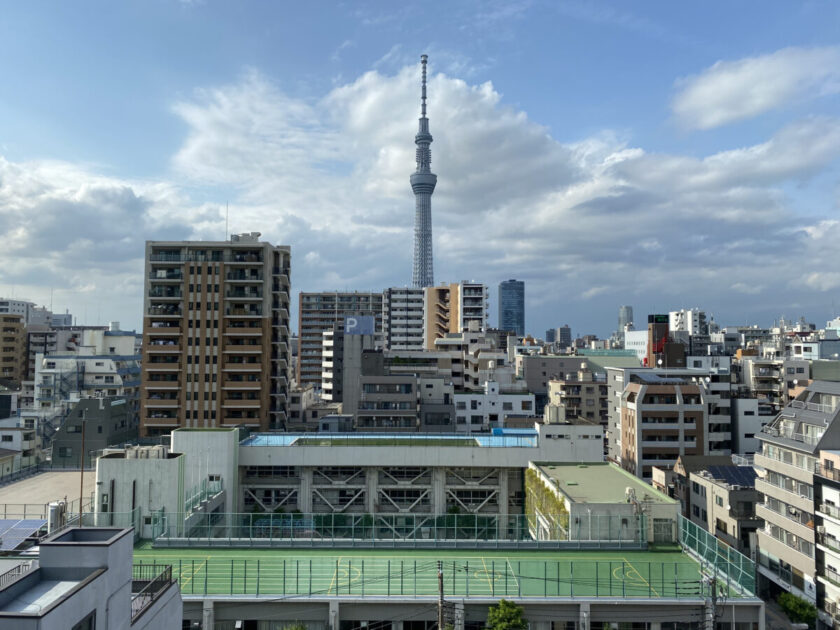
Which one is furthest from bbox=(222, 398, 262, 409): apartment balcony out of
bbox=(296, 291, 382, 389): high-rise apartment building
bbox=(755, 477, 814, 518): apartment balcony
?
bbox=(296, 291, 382, 389): high-rise apartment building

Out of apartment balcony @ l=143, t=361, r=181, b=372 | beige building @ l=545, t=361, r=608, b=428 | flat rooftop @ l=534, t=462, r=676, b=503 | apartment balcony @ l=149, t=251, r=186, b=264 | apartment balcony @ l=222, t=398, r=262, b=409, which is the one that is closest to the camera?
flat rooftop @ l=534, t=462, r=676, b=503

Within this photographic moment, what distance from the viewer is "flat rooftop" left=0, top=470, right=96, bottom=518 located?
40.1 meters

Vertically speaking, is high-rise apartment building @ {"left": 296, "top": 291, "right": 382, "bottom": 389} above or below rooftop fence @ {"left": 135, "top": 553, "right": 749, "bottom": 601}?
above

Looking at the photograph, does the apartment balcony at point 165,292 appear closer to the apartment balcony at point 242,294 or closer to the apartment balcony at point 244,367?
the apartment balcony at point 242,294

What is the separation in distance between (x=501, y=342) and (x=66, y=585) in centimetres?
12647

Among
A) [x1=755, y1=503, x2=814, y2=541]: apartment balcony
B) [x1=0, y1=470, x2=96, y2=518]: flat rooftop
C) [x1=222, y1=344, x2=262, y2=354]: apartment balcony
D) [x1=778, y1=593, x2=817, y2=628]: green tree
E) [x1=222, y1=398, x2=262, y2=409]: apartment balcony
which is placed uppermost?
[x1=222, y1=344, x2=262, y2=354]: apartment balcony

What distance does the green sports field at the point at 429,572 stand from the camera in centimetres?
2195

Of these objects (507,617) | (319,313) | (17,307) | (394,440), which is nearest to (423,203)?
(319,313)

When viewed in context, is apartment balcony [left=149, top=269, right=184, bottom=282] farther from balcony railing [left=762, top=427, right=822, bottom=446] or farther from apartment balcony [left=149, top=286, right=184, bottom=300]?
balcony railing [left=762, top=427, right=822, bottom=446]

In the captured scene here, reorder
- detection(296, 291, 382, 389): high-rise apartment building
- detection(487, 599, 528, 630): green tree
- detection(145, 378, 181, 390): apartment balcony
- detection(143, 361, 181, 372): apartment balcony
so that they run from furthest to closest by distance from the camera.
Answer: detection(296, 291, 382, 389): high-rise apartment building → detection(143, 361, 181, 372): apartment balcony → detection(145, 378, 181, 390): apartment balcony → detection(487, 599, 528, 630): green tree

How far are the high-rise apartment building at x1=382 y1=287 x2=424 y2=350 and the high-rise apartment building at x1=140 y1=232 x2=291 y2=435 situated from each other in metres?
45.8

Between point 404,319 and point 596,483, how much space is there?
234 feet

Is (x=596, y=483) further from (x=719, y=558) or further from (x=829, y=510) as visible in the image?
(x=829, y=510)

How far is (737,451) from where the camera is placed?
180 feet
